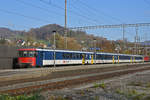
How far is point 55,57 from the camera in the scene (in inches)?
1348

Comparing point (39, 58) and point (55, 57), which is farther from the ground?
point (55, 57)

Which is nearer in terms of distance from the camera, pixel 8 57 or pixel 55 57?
pixel 8 57

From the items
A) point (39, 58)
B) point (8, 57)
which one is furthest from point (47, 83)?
point (8, 57)

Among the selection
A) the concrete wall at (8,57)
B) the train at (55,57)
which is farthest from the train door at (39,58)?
the concrete wall at (8,57)

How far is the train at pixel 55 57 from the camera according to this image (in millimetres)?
30531

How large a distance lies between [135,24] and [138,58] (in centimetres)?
3374

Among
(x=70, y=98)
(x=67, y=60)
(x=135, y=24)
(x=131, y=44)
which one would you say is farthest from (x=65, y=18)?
(x=131, y=44)

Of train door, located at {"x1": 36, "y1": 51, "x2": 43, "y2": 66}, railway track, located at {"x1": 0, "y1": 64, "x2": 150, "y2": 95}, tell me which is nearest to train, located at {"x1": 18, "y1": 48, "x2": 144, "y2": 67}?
train door, located at {"x1": 36, "y1": 51, "x2": 43, "y2": 66}

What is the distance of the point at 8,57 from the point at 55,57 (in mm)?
6910

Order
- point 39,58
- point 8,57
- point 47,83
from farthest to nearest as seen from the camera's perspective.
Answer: point 8,57 < point 39,58 < point 47,83

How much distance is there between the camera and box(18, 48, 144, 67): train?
3053cm

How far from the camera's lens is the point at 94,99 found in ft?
30.2

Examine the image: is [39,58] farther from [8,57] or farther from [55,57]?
[8,57]

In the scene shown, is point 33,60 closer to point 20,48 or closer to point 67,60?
point 20,48
